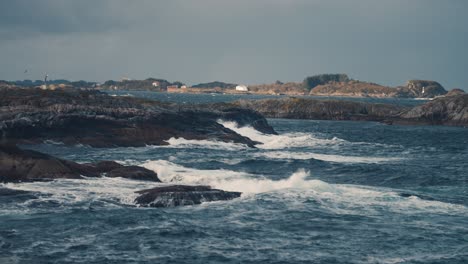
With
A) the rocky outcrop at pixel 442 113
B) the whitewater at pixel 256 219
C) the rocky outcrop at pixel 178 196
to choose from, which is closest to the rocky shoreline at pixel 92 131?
the rocky outcrop at pixel 178 196

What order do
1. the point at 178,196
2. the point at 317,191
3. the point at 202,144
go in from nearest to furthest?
the point at 178,196, the point at 317,191, the point at 202,144

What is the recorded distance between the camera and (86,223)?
31625mm

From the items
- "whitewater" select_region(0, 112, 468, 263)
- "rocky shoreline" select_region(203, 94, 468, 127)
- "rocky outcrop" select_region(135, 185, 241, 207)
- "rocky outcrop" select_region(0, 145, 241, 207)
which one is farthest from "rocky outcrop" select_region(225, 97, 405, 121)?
"rocky outcrop" select_region(135, 185, 241, 207)

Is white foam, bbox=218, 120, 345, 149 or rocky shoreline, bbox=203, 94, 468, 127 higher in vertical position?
rocky shoreline, bbox=203, 94, 468, 127

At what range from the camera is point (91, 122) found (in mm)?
74500

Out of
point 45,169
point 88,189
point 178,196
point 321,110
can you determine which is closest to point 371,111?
point 321,110

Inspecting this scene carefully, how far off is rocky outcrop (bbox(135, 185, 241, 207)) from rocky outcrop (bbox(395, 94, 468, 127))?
350 ft

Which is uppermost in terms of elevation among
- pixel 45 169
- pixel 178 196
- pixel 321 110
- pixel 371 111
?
pixel 371 111

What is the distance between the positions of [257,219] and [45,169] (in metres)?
15.1

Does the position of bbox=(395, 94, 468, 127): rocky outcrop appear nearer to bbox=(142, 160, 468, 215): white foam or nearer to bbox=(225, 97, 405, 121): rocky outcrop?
bbox=(225, 97, 405, 121): rocky outcrop

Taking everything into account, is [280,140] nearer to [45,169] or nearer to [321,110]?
[45,169]

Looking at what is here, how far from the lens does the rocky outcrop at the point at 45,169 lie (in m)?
40.2

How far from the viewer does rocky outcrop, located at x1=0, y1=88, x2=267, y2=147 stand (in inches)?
2734

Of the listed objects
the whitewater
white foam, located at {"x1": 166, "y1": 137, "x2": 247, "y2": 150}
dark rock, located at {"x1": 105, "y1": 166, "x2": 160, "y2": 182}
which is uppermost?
dark rock, located at {"x1": 105, "y1": 166, "x2": 160, "y2": 182}
